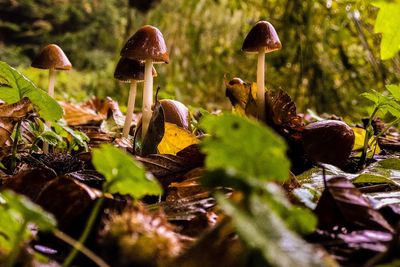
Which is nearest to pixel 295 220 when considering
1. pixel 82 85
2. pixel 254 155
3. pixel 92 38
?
pixel 254 155

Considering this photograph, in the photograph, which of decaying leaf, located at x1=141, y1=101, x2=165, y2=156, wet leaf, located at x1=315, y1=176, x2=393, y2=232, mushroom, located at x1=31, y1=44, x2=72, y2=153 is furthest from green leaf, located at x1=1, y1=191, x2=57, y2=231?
mushroom, located at x1=31, y1=44, x2=72, y2=153

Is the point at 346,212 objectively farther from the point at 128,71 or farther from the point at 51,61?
the point at 51,61

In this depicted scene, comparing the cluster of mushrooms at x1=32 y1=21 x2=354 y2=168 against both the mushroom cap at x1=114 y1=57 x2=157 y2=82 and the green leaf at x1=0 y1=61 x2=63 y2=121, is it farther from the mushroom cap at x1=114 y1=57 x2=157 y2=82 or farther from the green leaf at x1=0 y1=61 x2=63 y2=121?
the green leaf at x1=0 y1=61 x2=63 y2=121

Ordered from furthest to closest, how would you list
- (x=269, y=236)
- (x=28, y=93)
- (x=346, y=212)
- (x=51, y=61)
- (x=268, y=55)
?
(x=268, y=55) → (x=51, y=61) → (x=28, y=93) → (x=346, y=212) → (x=269, y=236)

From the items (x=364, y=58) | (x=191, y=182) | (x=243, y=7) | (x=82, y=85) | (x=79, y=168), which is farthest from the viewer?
(x=82, y=85)

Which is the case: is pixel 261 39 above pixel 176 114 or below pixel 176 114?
above

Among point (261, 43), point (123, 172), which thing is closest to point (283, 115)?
point (261, 43)

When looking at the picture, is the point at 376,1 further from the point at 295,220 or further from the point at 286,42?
the point at 286,42

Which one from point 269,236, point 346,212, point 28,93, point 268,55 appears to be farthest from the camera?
point 268,55
